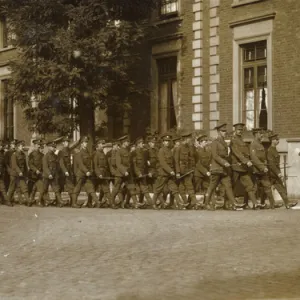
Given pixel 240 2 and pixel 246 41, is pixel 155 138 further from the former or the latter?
pixel 240 2

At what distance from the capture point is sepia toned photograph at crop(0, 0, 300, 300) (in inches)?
429

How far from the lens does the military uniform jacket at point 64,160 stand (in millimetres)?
19078

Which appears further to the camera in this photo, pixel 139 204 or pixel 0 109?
pixel 0 109

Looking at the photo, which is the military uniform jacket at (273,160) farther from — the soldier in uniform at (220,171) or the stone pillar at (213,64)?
the stone pillar at (213,64)

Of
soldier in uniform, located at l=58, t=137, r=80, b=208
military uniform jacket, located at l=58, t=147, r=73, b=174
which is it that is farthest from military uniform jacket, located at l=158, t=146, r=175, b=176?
military uniform jacket, located at l=58, t=147, r=73, b=174

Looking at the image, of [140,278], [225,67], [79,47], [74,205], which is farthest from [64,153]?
[140,278]

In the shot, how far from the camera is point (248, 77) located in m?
21.2

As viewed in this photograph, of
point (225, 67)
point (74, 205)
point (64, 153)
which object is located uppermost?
point (225, 67)

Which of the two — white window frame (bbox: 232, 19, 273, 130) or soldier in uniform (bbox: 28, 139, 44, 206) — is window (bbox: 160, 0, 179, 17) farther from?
soldier in uniform (bbox: 28, 139, 44, 206)

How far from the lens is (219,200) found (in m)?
17.6

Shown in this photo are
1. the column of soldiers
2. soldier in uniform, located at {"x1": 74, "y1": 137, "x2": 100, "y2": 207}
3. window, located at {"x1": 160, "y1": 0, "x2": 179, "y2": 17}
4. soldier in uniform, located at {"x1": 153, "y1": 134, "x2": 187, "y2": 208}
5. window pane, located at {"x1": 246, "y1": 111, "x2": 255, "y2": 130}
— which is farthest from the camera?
window, located at {"x1": 160, "y1": 0, "x2": 179, "y2": 17}

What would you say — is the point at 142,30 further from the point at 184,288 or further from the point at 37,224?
the point at 184,288

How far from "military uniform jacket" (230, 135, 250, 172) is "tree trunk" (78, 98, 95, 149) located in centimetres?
664

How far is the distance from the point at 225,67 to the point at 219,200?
5.22 metres
